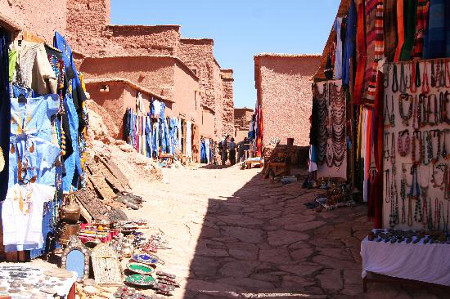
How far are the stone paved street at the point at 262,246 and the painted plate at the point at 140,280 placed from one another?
0.34m

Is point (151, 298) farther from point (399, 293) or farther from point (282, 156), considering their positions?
point (282, 156)

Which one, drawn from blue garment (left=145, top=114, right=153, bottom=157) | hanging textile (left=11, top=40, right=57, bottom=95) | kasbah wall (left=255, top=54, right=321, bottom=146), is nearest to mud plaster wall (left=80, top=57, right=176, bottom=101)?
blue garment (left=145, top=114, right=153, bottom=157)

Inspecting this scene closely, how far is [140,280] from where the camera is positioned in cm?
502

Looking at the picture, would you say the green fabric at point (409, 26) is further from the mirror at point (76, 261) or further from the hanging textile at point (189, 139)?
the hanging textile at point (189, 139)

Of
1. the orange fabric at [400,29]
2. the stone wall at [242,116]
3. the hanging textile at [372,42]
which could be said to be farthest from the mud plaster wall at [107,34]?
the orange fabric at [400,29]

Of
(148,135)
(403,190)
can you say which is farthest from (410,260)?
(148,135)

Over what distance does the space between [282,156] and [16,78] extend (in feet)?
33.3

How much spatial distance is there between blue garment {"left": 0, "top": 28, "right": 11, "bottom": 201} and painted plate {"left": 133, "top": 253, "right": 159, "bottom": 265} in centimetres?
173

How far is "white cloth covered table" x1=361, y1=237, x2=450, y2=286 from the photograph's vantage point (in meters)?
4.30

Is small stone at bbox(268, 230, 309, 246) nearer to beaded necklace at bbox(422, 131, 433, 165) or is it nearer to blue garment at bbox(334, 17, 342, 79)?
beaded necklace at bbox(422, 131, 433, 165)

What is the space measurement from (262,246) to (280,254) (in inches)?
18.9

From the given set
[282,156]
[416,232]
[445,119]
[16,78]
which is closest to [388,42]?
[445,119]

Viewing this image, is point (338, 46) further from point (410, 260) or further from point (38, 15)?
point (38, 15)

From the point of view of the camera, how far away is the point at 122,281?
16.4 ft
